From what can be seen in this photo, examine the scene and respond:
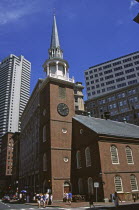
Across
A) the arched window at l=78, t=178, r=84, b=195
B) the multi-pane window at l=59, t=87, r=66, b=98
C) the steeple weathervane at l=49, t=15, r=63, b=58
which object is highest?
the steeple weathervane at l=49, t=15, r=63, b=58

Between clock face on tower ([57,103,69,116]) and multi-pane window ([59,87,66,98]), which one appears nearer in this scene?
→ clock face on tower ([57,103,69,116])

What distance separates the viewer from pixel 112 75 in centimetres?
10419

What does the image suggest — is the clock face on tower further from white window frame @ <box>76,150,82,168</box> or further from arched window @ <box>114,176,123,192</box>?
arched window @ <box>114,176,123,192</box>

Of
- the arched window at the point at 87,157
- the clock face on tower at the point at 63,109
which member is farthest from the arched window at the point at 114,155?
the clock face on tower at the point at 63,109

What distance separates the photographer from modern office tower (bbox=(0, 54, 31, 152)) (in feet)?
529

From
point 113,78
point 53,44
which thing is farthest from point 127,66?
point 53,44

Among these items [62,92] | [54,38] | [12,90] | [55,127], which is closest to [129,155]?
[55,127]

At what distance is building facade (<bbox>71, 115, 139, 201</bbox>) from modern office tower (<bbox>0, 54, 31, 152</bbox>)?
13121 centimetres

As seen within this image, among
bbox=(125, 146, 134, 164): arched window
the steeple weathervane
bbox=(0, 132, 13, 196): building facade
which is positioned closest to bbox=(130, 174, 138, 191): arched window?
bbox=(125, 146, 134, 164): arched window

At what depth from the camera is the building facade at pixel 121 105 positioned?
3102 inches

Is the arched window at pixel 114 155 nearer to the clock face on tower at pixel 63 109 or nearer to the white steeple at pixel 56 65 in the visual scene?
the clock face on tower at pixel 63 109

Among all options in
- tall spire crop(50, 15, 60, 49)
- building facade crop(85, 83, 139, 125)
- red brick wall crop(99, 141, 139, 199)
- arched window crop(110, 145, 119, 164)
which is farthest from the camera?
building facade crop(85, 83, 139, 125)

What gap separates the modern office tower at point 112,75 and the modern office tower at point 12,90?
3149 inches

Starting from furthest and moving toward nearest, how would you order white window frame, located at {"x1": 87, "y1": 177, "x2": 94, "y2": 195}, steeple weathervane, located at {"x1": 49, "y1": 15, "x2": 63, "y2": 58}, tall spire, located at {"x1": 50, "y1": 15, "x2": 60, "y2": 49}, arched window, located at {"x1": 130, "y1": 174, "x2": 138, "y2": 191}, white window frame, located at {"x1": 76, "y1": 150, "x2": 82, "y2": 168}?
tall spire, located at {"x1": 50, "y1": 15, "x2": 60, "y2": 49}
steeple weathervane, located at {"x1": 49, "y1": 15, "x2": 63, "y2": 58}
white window frame, located at {"x1": 76, "y1": 150, "x2": 82, "y2": 168}
arched window, located at {"x1": 130, "y1": 174, "x2": 138, "y2": 191}
white window frame, located at {"x1": 87, "y1": 177, "x2": 94, "y2": 195}
